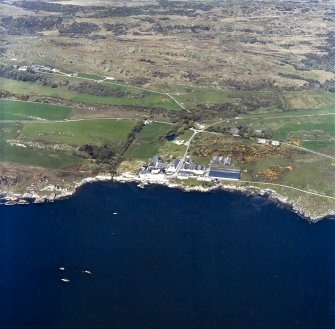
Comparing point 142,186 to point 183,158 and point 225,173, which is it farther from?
point 225,173

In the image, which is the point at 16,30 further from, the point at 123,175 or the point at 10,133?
the point at 123,175

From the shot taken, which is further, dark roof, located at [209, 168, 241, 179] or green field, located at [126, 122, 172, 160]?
green field, located at [126, 122, 172, 160]

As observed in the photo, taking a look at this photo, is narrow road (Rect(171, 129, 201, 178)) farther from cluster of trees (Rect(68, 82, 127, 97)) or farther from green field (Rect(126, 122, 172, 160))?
cluster of trees (Rect(68, 82, 127, 97))

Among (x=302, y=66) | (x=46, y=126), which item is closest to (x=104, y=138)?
(x=46, y=126)

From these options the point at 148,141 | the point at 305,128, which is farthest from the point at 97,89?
the point at 305,128

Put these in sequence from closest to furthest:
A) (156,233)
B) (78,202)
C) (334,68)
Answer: (156,233)
(78,202)
(334,68)

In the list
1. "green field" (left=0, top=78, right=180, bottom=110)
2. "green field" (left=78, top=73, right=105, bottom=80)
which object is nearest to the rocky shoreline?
"green field" (left=0, top=78, right=180, bottom=110)
